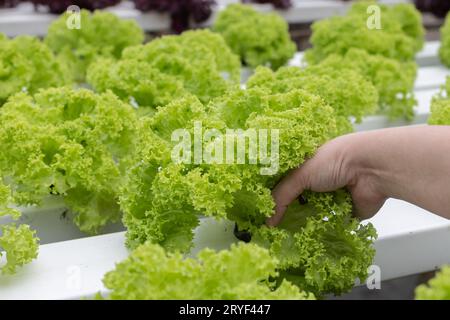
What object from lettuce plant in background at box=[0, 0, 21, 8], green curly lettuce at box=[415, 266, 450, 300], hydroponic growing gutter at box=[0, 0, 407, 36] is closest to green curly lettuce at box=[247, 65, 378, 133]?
green curly lettuce at box=[415, 266, 450, 300]

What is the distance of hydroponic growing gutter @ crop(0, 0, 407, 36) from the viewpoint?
5.67 m

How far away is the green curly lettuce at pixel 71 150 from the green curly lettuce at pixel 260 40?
7.62ft

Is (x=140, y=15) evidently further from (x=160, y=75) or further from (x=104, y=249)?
(x=104, y=249)

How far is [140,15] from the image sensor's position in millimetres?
6031

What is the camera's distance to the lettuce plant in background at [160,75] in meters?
3.08

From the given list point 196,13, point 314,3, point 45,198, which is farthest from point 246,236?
point 314,3

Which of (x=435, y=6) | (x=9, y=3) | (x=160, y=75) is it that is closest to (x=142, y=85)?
(x=160, y=75)

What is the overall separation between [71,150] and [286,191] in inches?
31.9

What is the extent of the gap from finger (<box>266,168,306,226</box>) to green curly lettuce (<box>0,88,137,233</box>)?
71 centimetres

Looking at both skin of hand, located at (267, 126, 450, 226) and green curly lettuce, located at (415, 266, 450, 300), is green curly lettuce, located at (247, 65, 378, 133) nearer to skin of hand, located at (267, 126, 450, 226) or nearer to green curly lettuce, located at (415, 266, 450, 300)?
skin of hand, located at (267, 126, 450, 226)

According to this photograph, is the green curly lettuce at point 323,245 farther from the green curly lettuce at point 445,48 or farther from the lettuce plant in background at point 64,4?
the lettuce plant in background at point 64,4

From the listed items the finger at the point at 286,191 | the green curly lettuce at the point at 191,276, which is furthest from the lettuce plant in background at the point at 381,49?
the green curly lettuce at the point at 191,276
